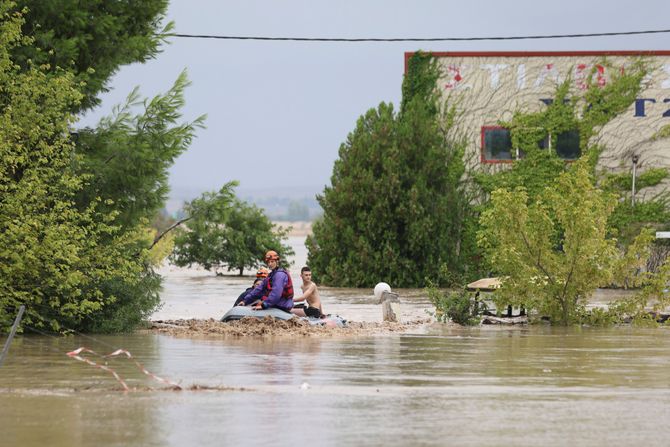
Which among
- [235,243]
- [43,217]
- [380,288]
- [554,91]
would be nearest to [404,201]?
[554,91]

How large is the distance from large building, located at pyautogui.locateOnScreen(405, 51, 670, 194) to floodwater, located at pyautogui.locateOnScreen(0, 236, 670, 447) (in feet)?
80.7

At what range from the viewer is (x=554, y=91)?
152 ft

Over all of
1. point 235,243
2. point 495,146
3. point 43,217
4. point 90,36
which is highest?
point 495,146

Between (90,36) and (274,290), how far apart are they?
5693mm

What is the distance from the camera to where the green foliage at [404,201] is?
4600cm

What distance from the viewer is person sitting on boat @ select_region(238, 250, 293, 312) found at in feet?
75.0

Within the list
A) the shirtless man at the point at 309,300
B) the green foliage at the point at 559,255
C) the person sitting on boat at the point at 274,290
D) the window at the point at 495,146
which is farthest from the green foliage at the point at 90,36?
the window at the point at 495,146

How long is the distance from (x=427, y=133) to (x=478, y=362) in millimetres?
28621

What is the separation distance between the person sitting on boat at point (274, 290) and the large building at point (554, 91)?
24332 millimetres

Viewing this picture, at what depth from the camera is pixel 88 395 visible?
44.9ft

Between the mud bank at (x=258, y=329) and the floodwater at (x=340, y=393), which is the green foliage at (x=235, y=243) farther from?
the floodwater at (x=340, y=393)

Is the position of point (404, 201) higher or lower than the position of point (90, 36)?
lower

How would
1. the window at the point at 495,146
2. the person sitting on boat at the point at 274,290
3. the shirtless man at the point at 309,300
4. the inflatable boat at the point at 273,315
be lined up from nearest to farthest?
the person sitting on boat at the point at 274,290 < the inflatable boat at the point at 273,315 < the shirtless man at the point at 309,300 < the window at the point at 495,146

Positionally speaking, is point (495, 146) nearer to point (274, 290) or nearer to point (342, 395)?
point (274, 290)
